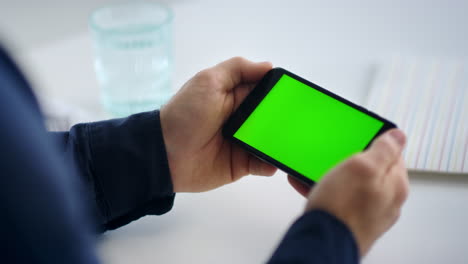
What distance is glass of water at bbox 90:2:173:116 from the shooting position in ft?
3.05

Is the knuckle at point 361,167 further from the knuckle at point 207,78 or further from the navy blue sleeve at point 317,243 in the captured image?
the knuckle at point 207,78

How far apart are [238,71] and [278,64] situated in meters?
0.22

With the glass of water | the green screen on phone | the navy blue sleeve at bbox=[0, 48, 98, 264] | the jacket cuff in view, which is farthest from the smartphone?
the navy blue sleeve at bbox=[0, 48, 98, 264]

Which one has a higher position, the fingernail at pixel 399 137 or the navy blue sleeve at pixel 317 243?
the fingernail at pixel 399 137

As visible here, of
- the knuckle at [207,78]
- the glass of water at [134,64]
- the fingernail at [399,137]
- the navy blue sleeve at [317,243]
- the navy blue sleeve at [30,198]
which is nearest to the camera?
the navy blue sleeve at [30,198]

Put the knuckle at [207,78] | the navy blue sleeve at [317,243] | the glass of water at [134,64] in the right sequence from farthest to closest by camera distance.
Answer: the glass of water at [134,64] < the knuckle at [207,78] < the navy blue sleeve at [317,243]

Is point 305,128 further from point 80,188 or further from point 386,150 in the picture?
point 80,188

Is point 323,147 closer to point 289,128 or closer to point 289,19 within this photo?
point 289,128

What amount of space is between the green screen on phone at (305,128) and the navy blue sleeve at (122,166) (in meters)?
0.11

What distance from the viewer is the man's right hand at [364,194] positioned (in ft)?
1.70

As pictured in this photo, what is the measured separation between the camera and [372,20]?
1.08m

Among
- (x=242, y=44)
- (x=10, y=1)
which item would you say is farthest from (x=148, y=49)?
(x=10, y=1)

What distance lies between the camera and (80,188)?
662mm

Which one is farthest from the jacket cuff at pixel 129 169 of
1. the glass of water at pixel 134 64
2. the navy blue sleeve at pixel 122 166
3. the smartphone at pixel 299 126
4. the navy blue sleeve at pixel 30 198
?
the navy blue sleeve at pixel 30 198
